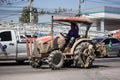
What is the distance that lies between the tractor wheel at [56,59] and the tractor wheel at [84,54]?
0.81 m

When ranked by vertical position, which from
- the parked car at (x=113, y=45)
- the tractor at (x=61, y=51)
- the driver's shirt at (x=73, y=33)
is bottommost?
the parked car at (x=113, y=45)

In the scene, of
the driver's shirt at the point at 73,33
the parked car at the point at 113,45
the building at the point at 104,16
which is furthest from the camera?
the building at the point at 104,16

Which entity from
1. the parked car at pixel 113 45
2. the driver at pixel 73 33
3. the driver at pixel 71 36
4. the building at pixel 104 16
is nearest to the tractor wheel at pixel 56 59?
the driver at pixel 71 36

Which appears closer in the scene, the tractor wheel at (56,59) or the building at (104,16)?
the tractor wheel at (56,59)

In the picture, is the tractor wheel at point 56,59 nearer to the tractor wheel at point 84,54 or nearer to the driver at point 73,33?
the tractor wheel at point 84,54

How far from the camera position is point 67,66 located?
62.3ft

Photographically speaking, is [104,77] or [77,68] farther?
[77,68]

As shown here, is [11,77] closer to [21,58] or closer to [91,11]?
[21,58]

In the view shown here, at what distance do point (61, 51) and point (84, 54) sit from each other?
1.15m

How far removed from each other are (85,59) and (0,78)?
5399mm

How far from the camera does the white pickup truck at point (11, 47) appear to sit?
2016 cm

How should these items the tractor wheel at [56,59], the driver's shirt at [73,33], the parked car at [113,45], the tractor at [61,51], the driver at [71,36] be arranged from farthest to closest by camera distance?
the parked car at [113,45]
the driver's shirt at [73,33]
the driver at [71,36]
the tractor at [61,51]
the tractor wheel at [56,59]

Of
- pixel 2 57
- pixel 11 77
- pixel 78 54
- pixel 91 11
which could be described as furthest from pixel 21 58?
pixel 91 11

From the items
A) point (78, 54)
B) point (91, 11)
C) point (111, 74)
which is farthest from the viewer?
point (91, 11)
